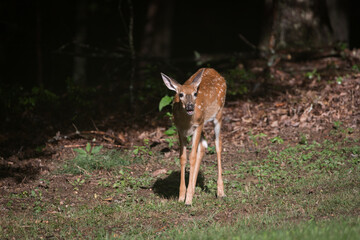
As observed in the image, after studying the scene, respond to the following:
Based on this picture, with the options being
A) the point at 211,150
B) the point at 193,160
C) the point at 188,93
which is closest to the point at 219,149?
the point at 193,160

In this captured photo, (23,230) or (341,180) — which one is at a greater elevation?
(341,180)

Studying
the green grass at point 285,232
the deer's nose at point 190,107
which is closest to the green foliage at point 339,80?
the deer's nose at point 190,107

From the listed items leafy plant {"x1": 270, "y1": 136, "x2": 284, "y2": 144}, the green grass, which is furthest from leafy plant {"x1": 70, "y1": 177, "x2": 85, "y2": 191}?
leafy plant {"x1": 270, "y1": 136, "x2": 284, "y2": 144}

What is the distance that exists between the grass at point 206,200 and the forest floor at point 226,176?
0.02m

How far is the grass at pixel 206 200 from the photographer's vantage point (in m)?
5.82

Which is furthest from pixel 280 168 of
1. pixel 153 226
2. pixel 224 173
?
pixel 153 226

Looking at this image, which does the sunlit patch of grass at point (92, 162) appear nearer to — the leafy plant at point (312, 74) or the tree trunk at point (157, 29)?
the leafy plant at point (312, 74)

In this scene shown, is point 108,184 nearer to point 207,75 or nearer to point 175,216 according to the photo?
point 175,216

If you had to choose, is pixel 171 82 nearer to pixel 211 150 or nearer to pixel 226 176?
pixel 226 176

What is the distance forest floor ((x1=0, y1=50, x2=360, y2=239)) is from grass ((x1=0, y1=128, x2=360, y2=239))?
0.06 feet

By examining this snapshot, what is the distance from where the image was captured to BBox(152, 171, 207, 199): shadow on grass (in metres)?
7.66

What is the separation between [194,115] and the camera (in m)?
7.32

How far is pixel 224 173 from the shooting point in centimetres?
825

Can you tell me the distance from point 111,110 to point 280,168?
214 inches
